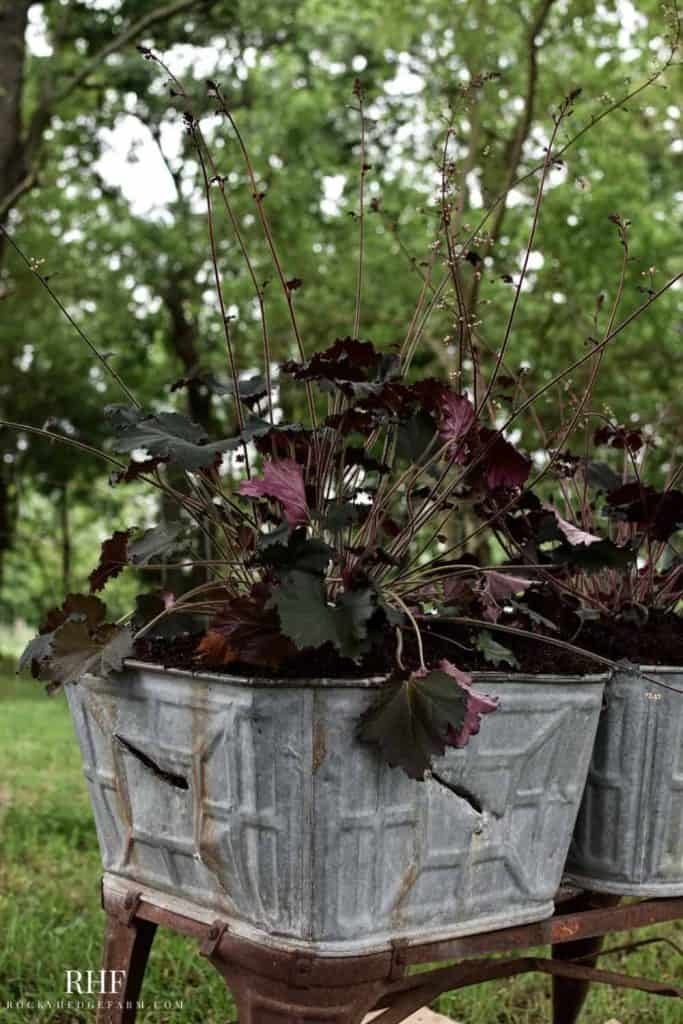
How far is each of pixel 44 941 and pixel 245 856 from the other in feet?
5.76

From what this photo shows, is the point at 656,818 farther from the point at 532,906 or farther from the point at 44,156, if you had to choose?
the point at 44,156

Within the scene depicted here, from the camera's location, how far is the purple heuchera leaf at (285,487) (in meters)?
1.35

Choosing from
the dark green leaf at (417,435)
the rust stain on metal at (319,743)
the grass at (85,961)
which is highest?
the dark green leaf at (417,435)

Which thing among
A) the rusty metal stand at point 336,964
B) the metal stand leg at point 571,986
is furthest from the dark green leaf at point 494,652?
the metal stand leg at point 571,986

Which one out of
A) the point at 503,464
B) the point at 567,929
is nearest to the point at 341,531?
the point at 503,464

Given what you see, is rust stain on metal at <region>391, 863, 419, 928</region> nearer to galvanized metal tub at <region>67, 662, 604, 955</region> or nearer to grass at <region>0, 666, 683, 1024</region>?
galvanized metal tub at <region>67, 662, 604, 955</region>

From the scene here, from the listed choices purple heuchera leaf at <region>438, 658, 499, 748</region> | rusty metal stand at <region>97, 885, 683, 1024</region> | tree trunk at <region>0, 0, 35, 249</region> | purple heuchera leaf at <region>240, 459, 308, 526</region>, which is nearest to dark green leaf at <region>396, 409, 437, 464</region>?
purple heuchera leaf at <region>240, 459, 308, 526</region>

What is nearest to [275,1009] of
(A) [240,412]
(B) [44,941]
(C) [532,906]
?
(C) [532,906]

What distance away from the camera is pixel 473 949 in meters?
1.42

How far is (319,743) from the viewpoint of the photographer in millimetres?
1251

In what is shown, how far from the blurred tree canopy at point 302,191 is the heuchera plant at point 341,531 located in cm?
462

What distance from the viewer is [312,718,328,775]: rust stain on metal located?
4.10 feet

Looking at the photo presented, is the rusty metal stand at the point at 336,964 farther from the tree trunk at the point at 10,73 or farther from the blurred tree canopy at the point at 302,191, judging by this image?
the tree trunk at the point at 10,73

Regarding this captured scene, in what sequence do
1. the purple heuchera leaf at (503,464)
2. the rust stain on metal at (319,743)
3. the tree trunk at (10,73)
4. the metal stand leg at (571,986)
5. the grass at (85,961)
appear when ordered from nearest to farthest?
the rust stain on metal at (319,743), the purple heuchera leaf at (503,464), the metal stand leg at (571,986), the grass at (85,961), the tree trunk at (10,73)
